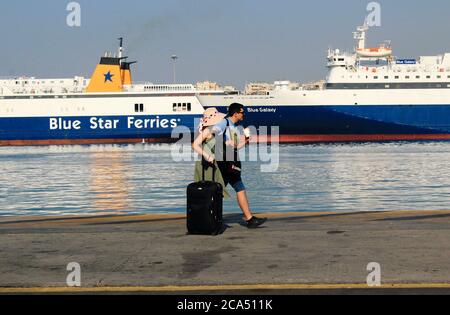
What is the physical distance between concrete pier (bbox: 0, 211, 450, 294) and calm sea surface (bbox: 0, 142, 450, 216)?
291 inches

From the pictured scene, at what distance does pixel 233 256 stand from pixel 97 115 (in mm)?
58602

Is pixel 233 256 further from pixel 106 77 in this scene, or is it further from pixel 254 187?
pixel 106 77

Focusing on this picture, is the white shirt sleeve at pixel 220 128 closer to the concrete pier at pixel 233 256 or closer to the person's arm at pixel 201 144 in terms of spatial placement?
the person's arm at pixel 201 144

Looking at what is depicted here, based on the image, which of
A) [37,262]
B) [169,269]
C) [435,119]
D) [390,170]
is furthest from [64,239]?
[435,119]

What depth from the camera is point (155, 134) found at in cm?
6144

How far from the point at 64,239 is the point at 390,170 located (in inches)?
920

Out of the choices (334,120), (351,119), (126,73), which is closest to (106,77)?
(126,73)

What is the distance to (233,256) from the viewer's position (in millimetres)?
5801

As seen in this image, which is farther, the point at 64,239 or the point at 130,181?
the point at 130,181

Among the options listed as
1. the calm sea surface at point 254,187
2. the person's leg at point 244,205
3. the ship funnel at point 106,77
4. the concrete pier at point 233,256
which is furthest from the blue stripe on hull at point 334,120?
the person's leg at point 244,205

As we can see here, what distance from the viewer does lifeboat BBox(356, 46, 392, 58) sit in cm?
6481
